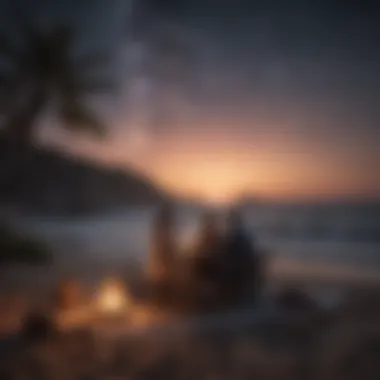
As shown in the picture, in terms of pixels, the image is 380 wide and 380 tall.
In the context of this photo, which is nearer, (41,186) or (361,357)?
(361,357)

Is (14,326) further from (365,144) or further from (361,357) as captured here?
(365,144)

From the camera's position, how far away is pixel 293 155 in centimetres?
133

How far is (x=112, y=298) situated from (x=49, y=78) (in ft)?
1.85

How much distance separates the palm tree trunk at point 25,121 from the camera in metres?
1.33

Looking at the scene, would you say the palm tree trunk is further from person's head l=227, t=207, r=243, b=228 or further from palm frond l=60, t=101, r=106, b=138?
person's head l=227, t=207, r=243, b=228

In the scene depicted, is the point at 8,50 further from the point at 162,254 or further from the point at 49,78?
the point at 162,254

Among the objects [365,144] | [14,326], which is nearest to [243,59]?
[365,144]

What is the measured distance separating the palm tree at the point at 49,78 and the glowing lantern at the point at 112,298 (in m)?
0.38

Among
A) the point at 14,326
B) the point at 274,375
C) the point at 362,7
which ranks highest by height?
the point at 362,7

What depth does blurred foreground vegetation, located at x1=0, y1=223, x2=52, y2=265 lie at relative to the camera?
4.33 ft

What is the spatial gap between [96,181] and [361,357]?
0.76 metres

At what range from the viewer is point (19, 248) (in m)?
1.33

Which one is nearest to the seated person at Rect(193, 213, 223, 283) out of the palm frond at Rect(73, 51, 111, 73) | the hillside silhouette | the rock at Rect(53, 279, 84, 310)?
the hillside silhouette

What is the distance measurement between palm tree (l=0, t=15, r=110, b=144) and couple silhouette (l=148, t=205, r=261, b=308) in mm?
329
